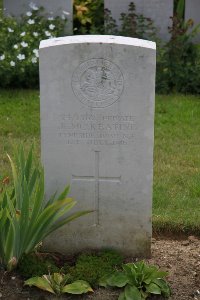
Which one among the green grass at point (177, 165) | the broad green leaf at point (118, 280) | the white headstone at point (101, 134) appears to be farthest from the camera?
the green grass at point (177, 165)

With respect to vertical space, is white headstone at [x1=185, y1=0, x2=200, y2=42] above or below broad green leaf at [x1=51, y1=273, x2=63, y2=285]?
above

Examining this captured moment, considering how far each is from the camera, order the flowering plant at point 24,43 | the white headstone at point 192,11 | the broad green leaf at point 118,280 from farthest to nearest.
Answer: the white headstone at point 192,11
the flowering plant at point 24,43
the broad green leaf at point 118,280

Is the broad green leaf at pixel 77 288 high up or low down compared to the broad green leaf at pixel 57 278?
down

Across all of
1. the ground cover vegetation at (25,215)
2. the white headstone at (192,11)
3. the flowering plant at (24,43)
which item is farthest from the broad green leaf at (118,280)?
the white headstone at (192,11)

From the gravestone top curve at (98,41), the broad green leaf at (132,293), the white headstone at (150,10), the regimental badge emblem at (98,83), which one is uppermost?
the white headstone at (150,10)

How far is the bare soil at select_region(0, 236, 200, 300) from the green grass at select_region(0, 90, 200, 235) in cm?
27

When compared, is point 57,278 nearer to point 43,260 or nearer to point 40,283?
point 40,283

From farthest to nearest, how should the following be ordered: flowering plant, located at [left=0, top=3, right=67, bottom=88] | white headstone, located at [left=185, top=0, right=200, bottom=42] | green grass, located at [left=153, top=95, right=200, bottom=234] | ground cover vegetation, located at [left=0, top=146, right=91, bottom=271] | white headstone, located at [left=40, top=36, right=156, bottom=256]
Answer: white headstone, located at [left=185, top=0, right=200, bottom=42] → flowering plant, located at [left=0, top=3, right=67, bottom=88] → green grass, located at [left=153, top=95, right=200, bottom=234] → white headstone, located at [left=40, top=36, right=156, bottom=256] → ground cover vegetation, located at [left=0, top=146, right=91, bottom=271]

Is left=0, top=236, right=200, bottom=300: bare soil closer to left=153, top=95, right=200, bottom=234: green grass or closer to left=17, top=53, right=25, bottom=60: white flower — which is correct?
left=153, top=95, right=200, bottom=234: green grass

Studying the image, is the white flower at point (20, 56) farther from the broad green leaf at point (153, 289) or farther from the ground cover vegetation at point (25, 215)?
the broad green leaf at point (153, 289)

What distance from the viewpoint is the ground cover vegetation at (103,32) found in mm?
8375

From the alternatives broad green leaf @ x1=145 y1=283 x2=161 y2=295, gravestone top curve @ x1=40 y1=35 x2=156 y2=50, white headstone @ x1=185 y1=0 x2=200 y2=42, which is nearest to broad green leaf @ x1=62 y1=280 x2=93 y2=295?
broad green leaf @ x1=145 y1=283 x2=161 y2=295

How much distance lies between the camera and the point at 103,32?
30.5 feet

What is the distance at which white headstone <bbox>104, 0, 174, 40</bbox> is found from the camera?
9.28m
